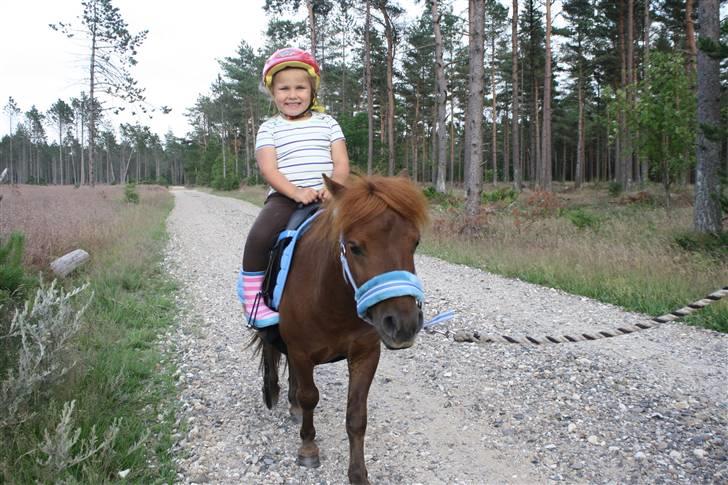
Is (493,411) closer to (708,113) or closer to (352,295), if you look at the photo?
(352,295)

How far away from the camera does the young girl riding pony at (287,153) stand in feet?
10.8

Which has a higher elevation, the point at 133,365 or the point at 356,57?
the point at 356,57

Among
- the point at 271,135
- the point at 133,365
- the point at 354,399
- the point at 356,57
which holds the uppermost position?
the point at 356,57

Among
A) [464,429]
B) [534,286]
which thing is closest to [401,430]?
[464,429]

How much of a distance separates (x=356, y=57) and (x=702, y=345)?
114ft

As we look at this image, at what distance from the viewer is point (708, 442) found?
10.5ft

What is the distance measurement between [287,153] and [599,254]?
728 cm

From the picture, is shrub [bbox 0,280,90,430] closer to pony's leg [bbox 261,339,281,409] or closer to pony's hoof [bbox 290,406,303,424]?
pony's leg [bbox 261,339,281,409]

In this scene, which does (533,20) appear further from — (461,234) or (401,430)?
(401,430)

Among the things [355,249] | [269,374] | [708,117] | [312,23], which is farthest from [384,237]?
[312,23]

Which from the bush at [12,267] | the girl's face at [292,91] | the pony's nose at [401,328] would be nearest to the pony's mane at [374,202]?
the pony's nose at [401,328]

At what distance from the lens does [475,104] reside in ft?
41.1

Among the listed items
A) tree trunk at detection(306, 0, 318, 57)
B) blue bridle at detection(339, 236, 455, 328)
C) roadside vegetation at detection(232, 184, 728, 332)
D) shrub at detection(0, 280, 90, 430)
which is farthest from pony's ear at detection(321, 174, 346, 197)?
tree trunk at detection(306, 0, 318, 57)

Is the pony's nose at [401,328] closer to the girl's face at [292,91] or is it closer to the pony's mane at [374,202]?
the pony's mane at [374,202]
